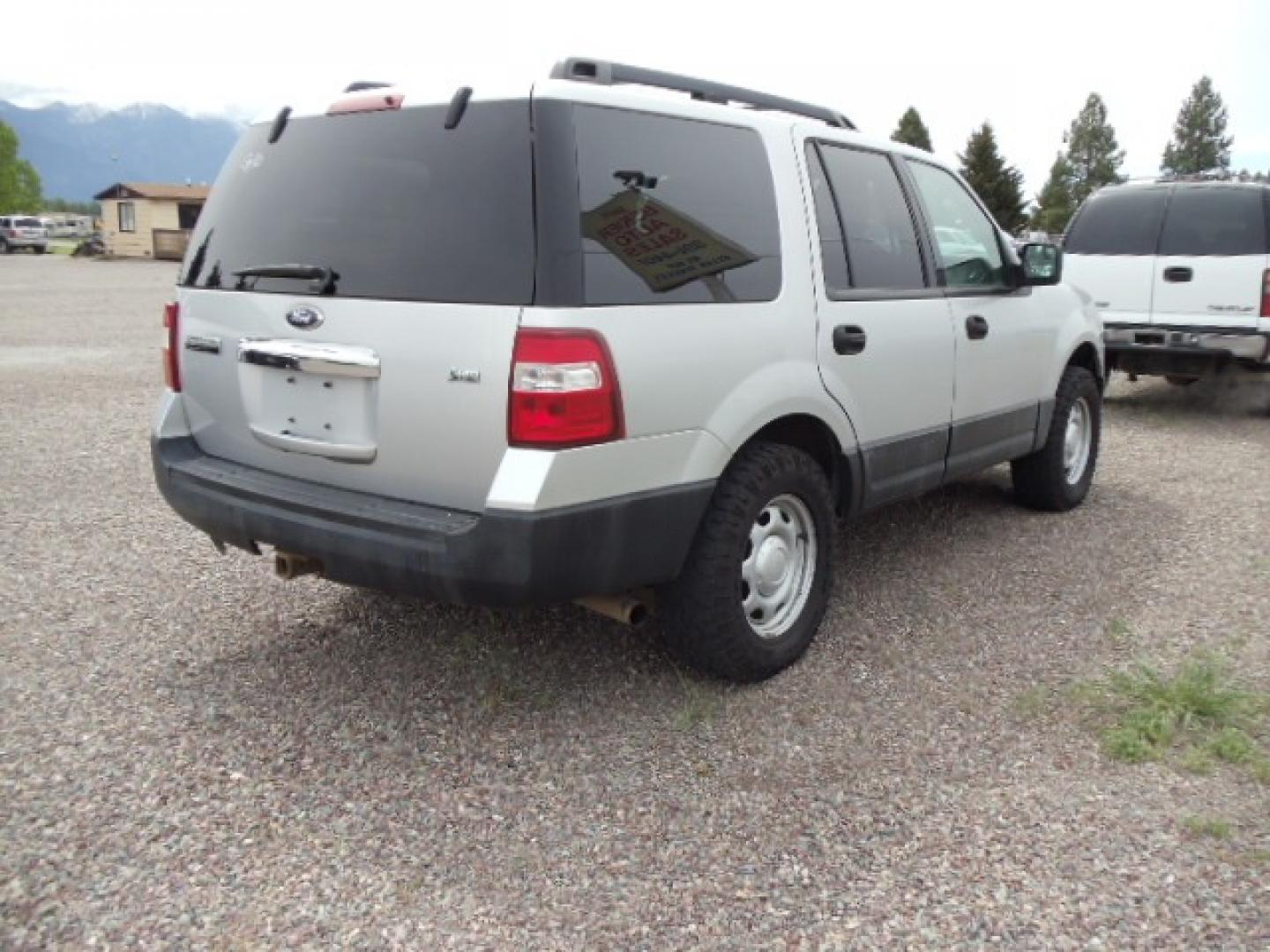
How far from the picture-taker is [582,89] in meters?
3.11

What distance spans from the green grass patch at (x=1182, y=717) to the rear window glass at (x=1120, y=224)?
5.92 metres

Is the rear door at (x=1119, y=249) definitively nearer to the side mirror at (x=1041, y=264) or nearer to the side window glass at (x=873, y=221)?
the side mirror at (x=1041, y=264)

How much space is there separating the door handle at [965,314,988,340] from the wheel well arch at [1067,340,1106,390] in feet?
4.44

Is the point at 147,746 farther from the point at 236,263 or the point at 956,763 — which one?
the point at 956,763

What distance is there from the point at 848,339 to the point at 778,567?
864 millimetres

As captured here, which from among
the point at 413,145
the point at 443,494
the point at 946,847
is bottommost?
the point at 946,847

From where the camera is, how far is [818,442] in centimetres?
398

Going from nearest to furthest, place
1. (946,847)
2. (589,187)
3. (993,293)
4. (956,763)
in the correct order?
(946,847)
(589,187)
(956,763)
(993,293)

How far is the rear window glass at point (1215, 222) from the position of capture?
27.6 ft

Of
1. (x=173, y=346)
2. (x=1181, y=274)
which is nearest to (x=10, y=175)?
(x=1181, y=274)

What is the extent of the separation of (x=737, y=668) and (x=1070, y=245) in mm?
7029

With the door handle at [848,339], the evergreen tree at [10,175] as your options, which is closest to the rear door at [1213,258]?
the door handle at [848,339]

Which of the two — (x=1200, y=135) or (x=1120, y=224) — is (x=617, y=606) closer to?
(x=1120, y=224)

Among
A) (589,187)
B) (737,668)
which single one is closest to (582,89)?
(589,187)
